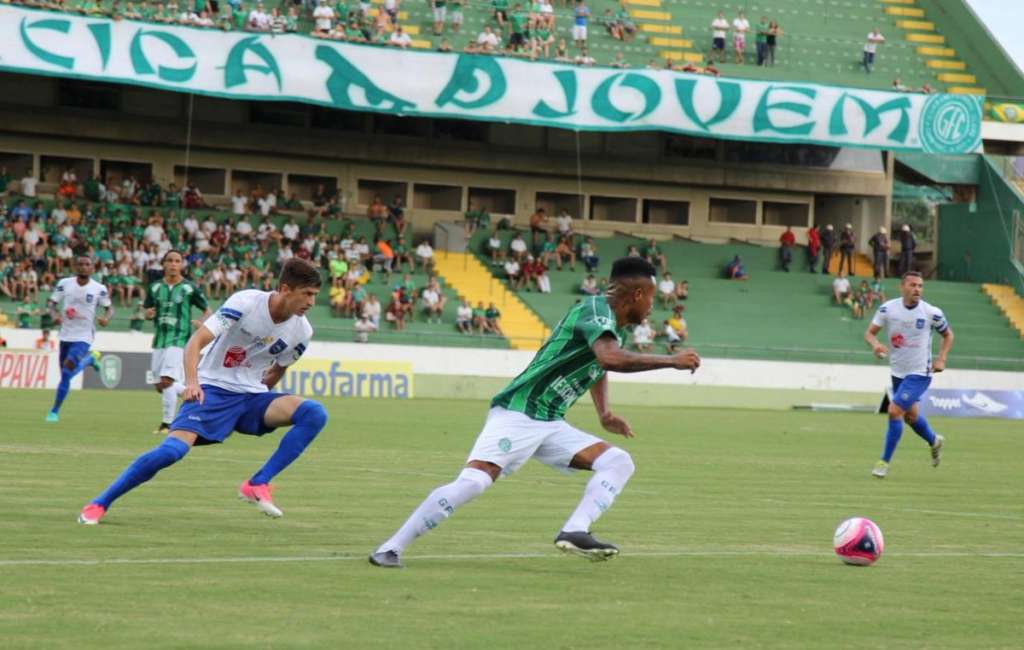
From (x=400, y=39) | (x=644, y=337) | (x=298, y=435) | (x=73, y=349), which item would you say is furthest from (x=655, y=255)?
(x=298, y=435)

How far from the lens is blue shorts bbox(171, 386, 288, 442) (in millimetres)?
11484

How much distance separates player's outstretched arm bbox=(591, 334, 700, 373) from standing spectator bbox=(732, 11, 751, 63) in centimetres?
4631

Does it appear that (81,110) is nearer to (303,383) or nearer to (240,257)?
(240,257)

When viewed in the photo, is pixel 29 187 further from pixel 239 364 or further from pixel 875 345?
pixel 239 364

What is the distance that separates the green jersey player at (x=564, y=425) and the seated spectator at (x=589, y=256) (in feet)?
133

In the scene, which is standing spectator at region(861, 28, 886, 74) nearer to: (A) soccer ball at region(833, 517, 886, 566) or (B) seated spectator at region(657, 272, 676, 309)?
(B) seated spectator at region(657, 272, 676, 309)

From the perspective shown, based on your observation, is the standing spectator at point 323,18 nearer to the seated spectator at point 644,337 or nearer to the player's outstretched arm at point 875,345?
the seated spectator at point 644,337

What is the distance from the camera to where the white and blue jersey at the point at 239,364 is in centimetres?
1152

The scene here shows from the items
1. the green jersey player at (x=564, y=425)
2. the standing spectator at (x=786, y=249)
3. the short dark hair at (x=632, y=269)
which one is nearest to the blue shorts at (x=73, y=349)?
the green jersey player at (x=564, y=425)

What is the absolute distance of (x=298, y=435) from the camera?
12.0 metres

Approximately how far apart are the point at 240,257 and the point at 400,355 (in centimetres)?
592

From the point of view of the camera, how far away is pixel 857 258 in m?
59.6

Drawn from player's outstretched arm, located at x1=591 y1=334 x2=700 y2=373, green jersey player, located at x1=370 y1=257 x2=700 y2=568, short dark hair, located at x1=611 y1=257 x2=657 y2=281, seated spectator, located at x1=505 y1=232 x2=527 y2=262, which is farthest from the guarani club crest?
player's outstretched arm, located at x1=591 y1=334 x2=700 y2=373

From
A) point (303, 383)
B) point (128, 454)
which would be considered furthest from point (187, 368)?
point (303, 383)
